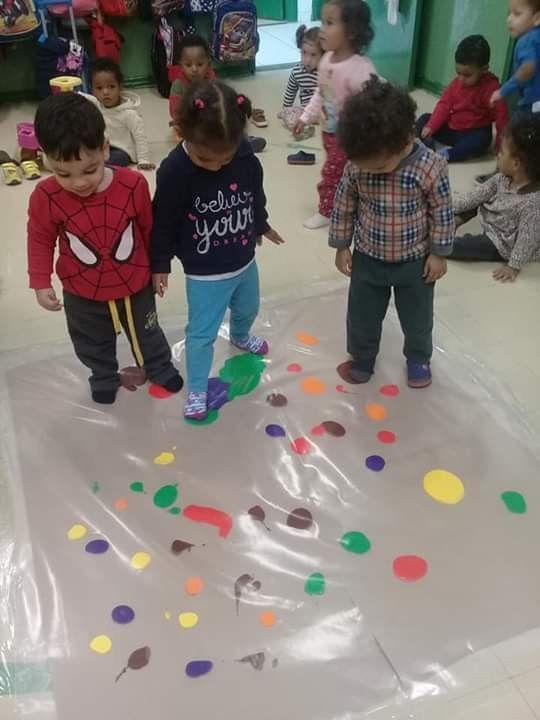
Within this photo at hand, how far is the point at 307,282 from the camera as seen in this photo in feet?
7.02

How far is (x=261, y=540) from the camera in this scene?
4.35 ft

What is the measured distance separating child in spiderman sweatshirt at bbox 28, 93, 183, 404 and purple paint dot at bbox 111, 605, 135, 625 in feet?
2.03

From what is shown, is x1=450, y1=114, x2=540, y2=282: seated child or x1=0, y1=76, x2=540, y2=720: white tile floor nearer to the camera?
x1=0, y1=76, x2=540, y2=720: white tile floor

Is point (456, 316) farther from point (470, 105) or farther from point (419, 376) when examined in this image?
point (470, 105)

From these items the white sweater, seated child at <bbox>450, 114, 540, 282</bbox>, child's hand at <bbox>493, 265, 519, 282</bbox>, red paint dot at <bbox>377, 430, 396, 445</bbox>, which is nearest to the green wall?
seated child at <bbox>450, 114, 540, 282</bbox>

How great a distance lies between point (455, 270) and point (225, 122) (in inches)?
46.7

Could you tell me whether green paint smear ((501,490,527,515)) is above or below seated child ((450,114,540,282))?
below

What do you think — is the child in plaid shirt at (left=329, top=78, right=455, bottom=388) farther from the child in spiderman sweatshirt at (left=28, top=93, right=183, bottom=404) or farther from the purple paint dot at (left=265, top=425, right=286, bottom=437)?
the child in spiderman sweatshirt at (left=28, top=93, right=183, bottom=404)

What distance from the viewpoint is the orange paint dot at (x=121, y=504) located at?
4.57 feet

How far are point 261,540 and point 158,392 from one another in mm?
521

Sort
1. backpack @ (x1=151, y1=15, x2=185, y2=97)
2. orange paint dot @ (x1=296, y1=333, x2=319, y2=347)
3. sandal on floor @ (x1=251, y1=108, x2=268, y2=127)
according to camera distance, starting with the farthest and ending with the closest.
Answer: backpack @ (x1=151, y1=15, x2=185, y2=97), sandal on floor @ (x1=251, y1=108, x2=268, y2=127), orange paint dot @ (x1=296, y1=333, x2=319, y2=347)

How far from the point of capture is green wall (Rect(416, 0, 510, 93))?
318 centimetres

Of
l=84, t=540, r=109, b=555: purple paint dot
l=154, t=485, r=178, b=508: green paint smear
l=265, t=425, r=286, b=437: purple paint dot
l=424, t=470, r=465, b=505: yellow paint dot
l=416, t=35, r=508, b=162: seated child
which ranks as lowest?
l=84, t=540, r=109, b=555: purple paint dot

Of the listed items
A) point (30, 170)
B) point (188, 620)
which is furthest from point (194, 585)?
point (30, 170)
